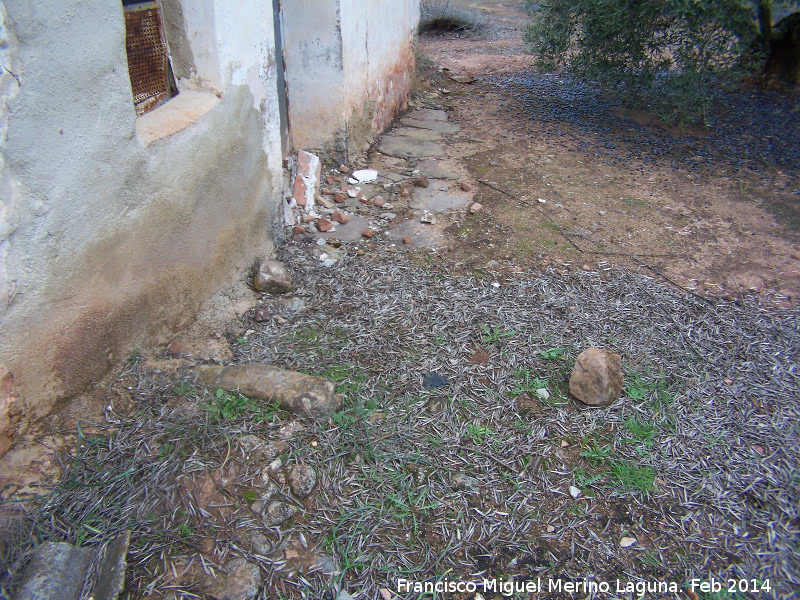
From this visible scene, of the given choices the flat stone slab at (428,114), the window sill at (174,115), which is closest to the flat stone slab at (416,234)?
the window sill at (174,115)

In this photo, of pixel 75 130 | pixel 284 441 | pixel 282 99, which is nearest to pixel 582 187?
pixel 282 99

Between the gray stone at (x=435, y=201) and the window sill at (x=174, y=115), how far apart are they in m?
2.12

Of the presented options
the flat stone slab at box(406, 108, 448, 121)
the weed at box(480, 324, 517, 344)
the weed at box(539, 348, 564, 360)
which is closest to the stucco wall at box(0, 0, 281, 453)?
the weed at box(480, 324, 517, 344)

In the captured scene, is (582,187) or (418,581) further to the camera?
(582,187)

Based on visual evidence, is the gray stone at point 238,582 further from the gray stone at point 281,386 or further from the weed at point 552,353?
the weed at point 552,353

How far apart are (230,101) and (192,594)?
98.1 inches

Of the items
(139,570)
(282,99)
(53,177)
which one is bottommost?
(139,570)

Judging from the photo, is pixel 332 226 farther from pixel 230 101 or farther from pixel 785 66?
pixel 785 66

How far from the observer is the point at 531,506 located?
7.41ft

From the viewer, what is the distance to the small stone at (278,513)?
208cm

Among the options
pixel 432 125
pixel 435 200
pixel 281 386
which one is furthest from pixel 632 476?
pixel 432 125

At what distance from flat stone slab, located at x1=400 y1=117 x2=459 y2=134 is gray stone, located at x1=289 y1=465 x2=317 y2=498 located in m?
4.86

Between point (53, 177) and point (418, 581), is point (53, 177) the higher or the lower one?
the higher one

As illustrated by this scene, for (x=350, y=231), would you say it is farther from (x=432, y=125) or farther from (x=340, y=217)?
(x=432, y=125)
